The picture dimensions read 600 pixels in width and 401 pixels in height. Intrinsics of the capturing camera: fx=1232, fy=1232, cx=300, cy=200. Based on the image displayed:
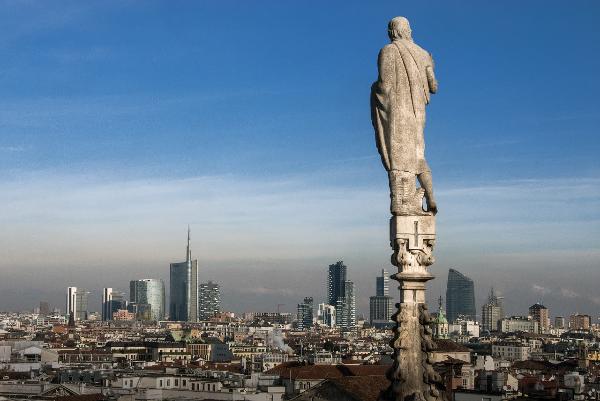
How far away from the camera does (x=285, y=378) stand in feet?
248

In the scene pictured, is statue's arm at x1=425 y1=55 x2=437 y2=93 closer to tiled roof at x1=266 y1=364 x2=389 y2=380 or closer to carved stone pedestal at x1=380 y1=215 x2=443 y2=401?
carved stone pedestal at x1=380 y1=215 x2=443 y2=401

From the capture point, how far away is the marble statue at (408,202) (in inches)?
271

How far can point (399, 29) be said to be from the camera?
7.24m

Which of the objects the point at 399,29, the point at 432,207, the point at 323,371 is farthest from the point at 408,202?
the point at 323,371

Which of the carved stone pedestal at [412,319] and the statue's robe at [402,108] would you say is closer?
the carved stone pedestal at [412,319]

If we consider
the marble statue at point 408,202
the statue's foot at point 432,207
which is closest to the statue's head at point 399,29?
the marble statue at point 408,202

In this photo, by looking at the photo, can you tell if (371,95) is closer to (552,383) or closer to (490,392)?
(490,392)

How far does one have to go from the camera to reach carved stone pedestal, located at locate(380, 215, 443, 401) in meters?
6.86

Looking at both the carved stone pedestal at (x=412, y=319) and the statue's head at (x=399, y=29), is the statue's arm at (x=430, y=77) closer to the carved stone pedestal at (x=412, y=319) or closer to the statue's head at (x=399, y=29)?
the statue's head at (x=399, y=29)

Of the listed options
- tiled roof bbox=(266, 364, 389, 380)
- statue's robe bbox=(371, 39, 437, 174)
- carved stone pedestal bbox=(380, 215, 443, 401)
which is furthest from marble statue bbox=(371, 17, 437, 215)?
tiled roof bbox=(266, 364, 389, 380)

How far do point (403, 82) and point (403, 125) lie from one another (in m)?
0.25

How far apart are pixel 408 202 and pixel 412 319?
2.16 ft

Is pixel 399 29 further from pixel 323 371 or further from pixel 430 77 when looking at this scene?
pixel 323 371

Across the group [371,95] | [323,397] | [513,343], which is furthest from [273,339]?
[371,95]
